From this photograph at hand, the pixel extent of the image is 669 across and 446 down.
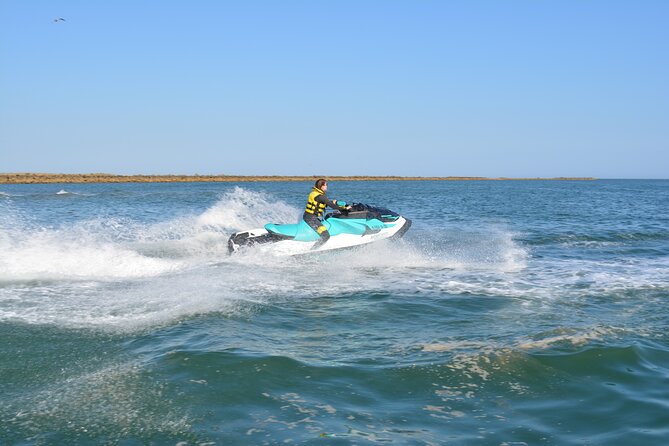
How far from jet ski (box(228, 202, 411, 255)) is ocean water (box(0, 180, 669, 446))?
29 centimetres

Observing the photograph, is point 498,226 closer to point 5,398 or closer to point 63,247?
point 63,247

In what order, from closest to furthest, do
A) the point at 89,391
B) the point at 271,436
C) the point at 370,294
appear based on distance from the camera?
the point at 271,436, the point at 89,391, the point at 370,294

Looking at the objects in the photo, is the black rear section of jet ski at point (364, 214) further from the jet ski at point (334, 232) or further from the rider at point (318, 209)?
the rider at point (318, 209)

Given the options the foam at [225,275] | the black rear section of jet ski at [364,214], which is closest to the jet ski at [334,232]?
the black rear section of jet ski at [364,214]

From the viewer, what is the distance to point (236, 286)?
11055mm

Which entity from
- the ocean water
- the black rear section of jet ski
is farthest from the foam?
the black rear section of jet ski

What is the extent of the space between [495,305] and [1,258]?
30.2 feet

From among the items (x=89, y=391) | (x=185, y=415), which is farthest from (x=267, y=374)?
(x=89, y=391)

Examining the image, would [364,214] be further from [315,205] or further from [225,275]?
[225,275]

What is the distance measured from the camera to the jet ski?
45.4ft

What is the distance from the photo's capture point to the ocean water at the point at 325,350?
17.3 ft

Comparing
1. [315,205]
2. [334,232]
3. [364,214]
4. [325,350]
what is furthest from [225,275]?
[325,350]

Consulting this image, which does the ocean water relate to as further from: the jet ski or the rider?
the rider

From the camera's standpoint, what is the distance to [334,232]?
1441 cm
